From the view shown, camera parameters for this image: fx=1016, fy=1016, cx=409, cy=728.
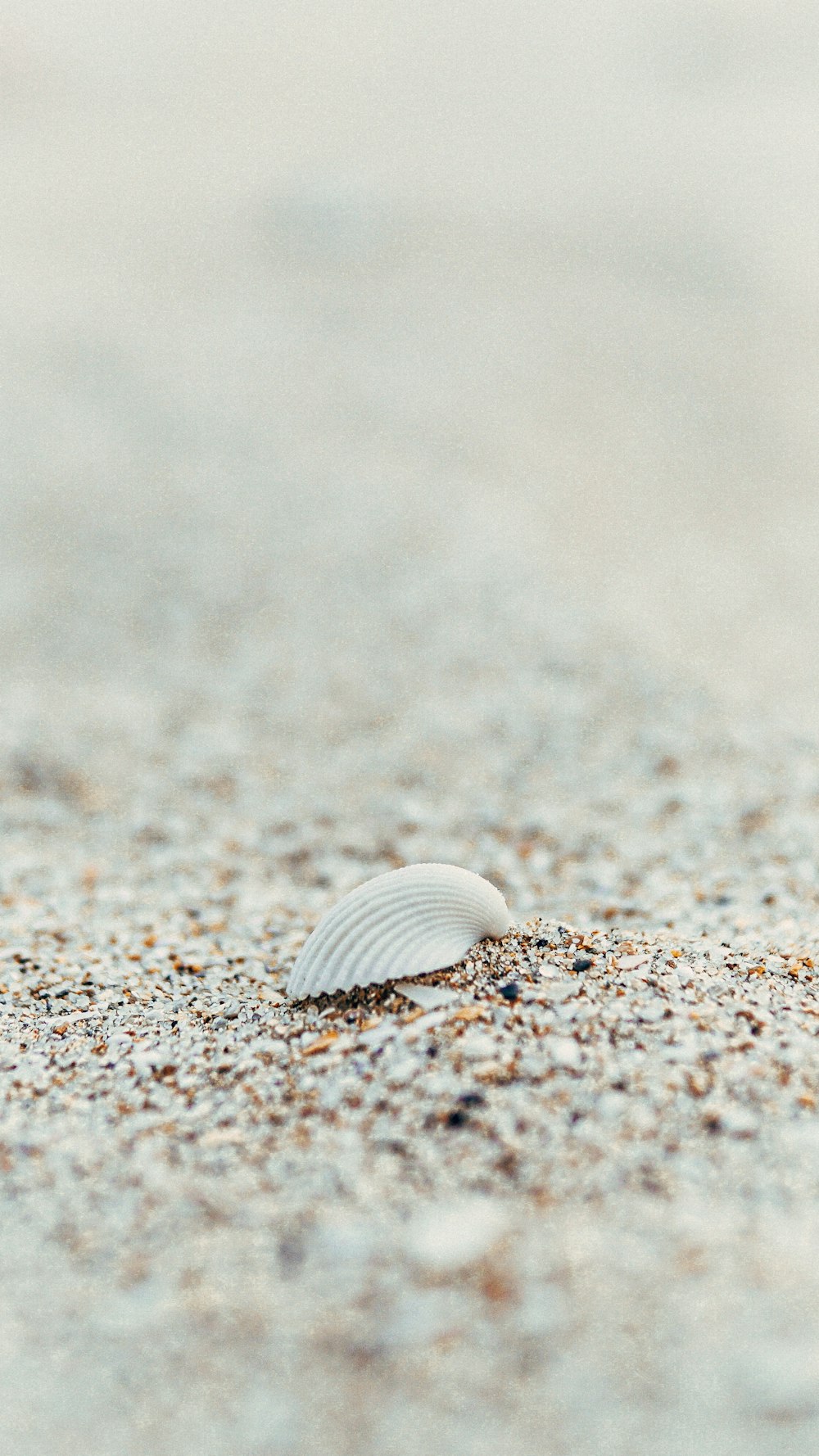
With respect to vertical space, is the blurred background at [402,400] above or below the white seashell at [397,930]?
above

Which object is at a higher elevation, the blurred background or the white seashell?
the blurred background

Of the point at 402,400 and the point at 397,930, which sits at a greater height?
the point at 402,400

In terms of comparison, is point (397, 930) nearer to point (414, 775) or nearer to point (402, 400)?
point (414, 775)

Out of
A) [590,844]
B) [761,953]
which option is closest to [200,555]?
[590,844]

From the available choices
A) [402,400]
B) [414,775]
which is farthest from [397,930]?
[402,400]
